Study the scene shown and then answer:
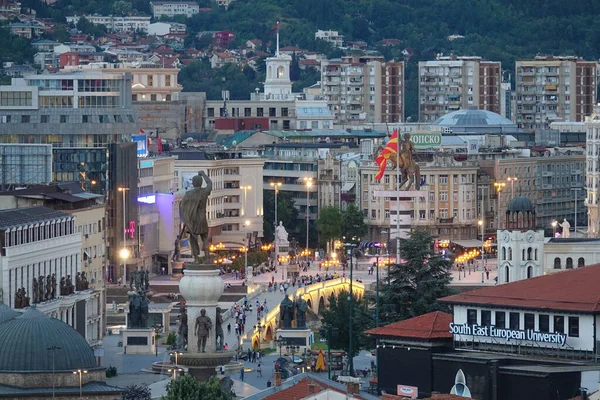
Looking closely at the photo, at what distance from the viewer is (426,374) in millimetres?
98812

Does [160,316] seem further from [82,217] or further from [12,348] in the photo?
[12,348]

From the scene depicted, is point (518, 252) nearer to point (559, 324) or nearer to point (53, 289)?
point (53, 289)

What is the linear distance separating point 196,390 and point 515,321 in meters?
23.9

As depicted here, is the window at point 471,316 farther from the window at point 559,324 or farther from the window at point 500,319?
the window at point 559,324

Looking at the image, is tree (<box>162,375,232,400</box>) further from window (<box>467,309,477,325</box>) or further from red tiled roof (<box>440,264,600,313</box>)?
window (<box>467,309,477,325</box>)

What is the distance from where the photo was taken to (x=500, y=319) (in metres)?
101

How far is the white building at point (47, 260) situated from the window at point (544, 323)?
2707 centimetres

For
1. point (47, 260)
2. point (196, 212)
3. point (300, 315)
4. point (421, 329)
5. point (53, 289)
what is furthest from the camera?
point (300, 315)

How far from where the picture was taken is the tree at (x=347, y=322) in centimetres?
12538

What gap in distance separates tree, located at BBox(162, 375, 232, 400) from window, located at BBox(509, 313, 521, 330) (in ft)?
71.2

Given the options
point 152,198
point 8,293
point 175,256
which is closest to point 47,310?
point 8,293

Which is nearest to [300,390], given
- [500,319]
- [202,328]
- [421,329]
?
[202,328]

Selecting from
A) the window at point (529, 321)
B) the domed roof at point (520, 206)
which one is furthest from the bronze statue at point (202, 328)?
the domed roof at point (520, 206)

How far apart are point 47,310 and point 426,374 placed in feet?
93.0
